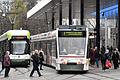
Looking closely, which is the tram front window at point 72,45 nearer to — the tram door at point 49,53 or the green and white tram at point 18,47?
the tram door at point 49,53

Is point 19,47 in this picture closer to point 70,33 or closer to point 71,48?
point 70,33

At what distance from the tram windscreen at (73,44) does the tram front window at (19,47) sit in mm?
9460

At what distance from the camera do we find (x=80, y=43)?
95.5ft

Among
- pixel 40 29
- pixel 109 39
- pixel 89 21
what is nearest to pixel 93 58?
pixel 109 39

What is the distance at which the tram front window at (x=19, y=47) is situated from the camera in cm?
3800

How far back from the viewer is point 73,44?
2919 cm

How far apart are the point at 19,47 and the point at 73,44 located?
394 inches

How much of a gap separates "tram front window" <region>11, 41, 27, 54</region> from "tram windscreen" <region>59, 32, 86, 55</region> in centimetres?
946

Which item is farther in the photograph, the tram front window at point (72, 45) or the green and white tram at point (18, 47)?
the green and white tram at point (18, 47)

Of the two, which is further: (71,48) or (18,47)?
(18,47)

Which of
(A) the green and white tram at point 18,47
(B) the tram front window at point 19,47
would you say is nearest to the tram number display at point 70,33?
(A) the green and white tram at point 18,47

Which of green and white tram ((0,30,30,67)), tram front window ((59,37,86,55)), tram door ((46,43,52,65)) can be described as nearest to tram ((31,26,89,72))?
tram front window ((59,37,86,55))

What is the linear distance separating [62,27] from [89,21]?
53.4 meters

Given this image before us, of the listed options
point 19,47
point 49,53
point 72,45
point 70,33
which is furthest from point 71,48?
point 19,47
